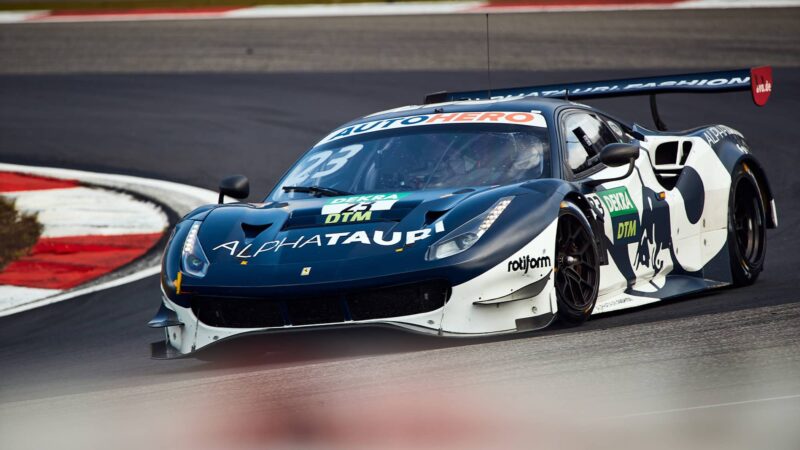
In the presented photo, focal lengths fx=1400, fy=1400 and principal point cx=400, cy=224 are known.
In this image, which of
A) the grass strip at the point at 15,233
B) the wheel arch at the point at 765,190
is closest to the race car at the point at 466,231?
the wheel arch at the point at 765,190

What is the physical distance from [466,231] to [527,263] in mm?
290

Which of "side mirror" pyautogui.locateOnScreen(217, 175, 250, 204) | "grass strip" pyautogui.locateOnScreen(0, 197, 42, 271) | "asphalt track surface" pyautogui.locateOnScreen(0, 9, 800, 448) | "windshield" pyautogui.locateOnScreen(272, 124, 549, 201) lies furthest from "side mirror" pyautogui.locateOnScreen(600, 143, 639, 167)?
"grass strip" pyautogui.locateOnScreen(0, 197, 42, 271)

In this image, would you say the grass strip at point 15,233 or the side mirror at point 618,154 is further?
the grass strip at point 15,233

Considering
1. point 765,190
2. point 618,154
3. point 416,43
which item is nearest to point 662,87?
point 765,190

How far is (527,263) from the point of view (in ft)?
19.2

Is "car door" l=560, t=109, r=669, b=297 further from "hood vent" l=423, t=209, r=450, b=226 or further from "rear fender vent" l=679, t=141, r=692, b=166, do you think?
"hood vent" l=423, t=209, r=450, b=226

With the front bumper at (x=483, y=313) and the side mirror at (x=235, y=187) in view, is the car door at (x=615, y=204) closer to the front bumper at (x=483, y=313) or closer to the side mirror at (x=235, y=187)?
the front bumper at (x=483, y=313)

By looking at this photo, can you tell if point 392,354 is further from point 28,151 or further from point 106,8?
point 106,8

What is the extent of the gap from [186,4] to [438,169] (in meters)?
17.4

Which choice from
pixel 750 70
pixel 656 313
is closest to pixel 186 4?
pixel 750 70

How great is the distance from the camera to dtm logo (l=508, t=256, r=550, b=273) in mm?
5812

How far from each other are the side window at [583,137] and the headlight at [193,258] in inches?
73.7

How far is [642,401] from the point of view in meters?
4.34

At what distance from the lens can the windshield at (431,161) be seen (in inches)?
263
